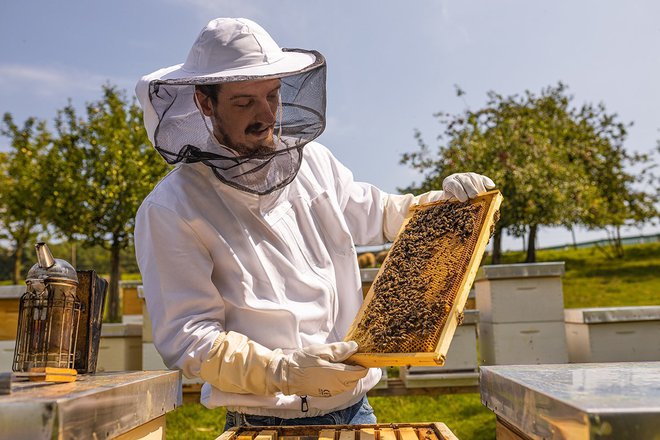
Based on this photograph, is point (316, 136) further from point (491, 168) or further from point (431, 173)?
point (431, 173)

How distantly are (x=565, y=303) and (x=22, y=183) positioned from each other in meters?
15.9

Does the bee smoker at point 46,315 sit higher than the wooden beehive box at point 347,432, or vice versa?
the bee smoker at point 46,315

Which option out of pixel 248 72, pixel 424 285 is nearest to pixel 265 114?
pixel 248 72

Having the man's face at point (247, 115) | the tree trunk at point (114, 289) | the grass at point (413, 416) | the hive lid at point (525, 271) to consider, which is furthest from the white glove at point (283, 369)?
the tree trunk at point (114, 289)

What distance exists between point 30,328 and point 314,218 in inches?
42.5

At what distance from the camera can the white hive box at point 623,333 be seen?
560 cm

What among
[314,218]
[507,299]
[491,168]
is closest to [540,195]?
[491,168]

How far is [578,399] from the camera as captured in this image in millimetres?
1067

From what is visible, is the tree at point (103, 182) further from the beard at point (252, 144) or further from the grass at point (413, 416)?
the beard at point (252, 144)

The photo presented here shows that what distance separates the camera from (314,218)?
244 centimetres

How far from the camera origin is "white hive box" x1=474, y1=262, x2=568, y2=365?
245 inches

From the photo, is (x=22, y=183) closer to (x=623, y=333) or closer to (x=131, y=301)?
(x=131, y=301)

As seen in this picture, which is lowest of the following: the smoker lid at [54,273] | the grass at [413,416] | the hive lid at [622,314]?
the grass at [413,416]

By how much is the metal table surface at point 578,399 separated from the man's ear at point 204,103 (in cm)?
135
